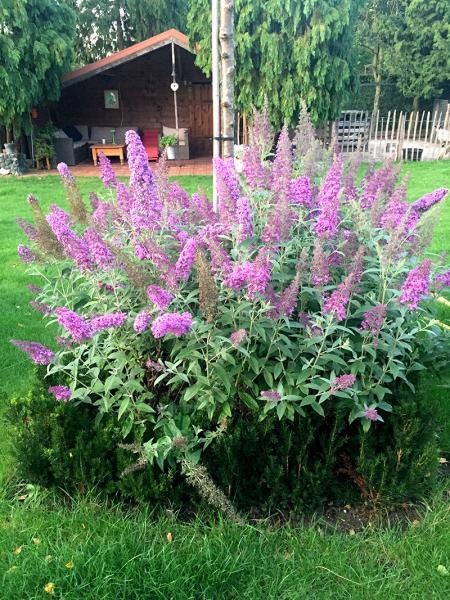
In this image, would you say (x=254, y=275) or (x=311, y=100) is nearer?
(x=254, y=275)

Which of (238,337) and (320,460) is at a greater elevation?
(238,337)

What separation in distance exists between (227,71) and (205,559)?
297 cm

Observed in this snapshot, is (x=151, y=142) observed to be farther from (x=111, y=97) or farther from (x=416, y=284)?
(x=416, y=284)

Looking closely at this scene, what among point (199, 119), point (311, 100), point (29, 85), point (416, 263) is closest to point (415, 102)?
point (199, 119)

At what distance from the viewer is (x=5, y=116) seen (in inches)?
571

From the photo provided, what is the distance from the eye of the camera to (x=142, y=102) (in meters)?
19.1

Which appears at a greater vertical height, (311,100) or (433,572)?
(311,100)

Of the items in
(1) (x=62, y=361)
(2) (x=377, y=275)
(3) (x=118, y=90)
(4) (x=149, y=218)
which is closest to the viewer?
(4) (x=149, y=218)

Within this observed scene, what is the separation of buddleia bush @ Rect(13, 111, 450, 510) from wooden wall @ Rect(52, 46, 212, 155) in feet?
55.9

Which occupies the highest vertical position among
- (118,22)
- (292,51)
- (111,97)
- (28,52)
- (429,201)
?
(118,22)

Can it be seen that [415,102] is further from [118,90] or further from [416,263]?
[416,263]

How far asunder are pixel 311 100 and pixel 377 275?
1170 centimetres

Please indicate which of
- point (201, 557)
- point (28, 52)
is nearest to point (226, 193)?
point (201, 557)

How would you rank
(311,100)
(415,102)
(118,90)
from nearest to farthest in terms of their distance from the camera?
(311,100) → (118,90) → (415,102)
